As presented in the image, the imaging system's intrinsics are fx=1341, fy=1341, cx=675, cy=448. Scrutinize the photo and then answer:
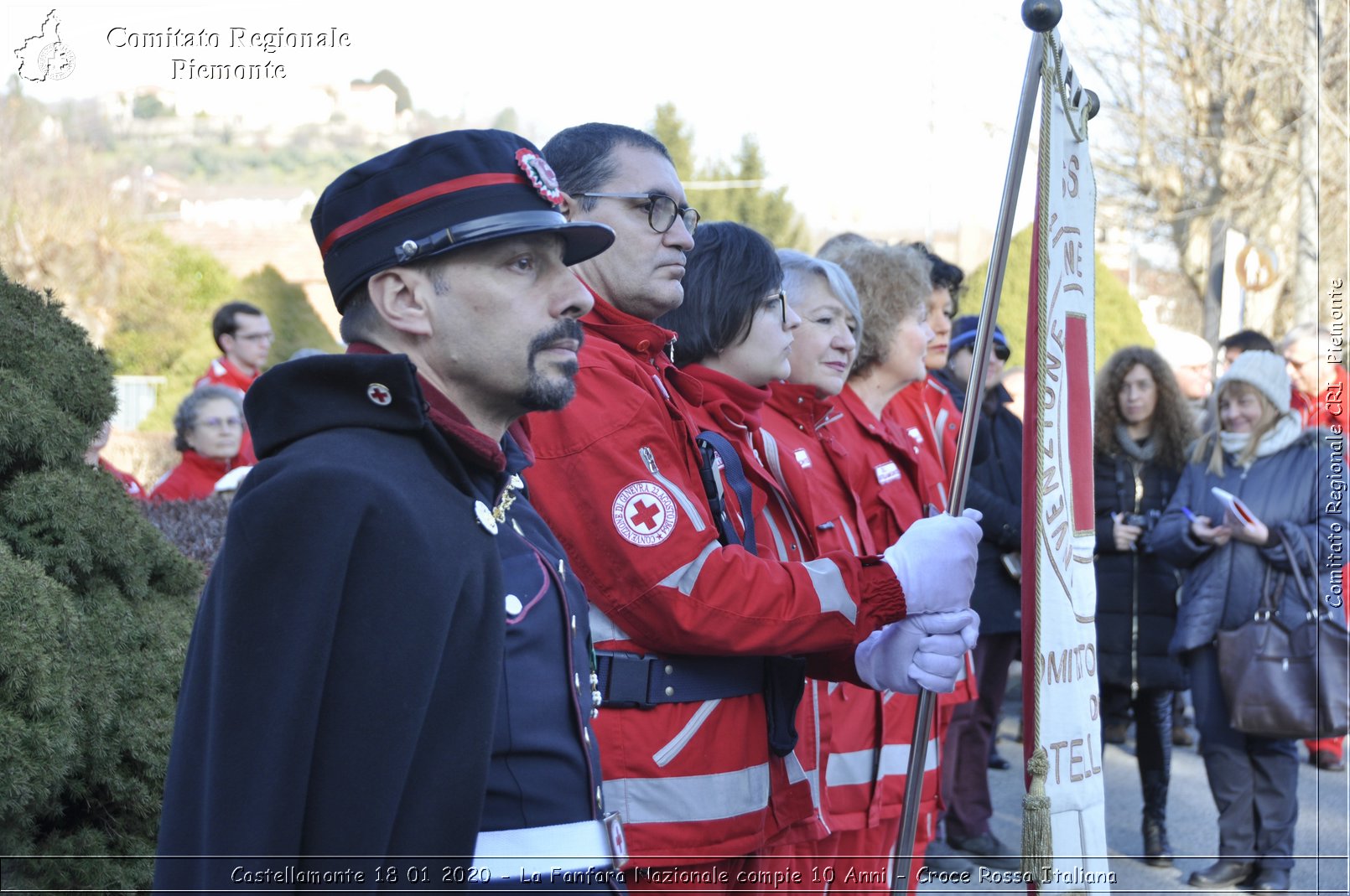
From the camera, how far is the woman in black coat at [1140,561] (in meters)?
6.05

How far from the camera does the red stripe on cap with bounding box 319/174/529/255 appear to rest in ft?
6.24

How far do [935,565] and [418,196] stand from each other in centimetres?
133

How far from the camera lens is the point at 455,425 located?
73.6 inches

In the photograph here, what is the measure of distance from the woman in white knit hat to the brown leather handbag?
22 mm

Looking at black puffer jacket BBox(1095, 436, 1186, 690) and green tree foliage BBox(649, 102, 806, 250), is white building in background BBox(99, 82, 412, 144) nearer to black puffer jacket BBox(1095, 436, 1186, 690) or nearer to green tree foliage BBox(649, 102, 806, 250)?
green tree foliage BBox(649, 102, 806, 250)

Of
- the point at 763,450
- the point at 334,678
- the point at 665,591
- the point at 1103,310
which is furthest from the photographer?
the point at 1103,310

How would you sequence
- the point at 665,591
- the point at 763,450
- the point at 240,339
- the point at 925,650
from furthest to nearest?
the point at 240,339
the point at 763,450
the point at 925,650
the point at 665,591

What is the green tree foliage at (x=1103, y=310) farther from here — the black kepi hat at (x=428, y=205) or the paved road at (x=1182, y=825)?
the black kepi hat at (x=428, y=205)

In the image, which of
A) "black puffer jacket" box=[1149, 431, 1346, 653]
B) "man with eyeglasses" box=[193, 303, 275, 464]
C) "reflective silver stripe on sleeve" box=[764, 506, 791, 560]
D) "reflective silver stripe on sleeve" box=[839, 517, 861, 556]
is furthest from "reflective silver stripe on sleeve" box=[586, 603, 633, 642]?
"man with eyeglasses" box=[193, 303, 275, 464]

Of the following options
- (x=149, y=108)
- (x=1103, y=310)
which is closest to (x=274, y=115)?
(x=149, y=108)

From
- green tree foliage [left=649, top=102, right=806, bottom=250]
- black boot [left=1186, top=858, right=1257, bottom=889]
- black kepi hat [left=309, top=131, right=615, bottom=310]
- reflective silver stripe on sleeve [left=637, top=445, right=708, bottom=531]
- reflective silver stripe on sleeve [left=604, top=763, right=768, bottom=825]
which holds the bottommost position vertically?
black boot [left=1186, top=858, right=1257, bottom=889]

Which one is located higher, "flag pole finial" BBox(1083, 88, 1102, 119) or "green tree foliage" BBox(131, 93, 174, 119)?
"green tree foliage" BBox(131, 93, 174, 119)

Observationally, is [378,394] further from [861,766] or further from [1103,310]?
[1103,310]

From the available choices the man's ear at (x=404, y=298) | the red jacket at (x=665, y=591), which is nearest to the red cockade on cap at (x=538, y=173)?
the man's ear at (x=404, y=298)
